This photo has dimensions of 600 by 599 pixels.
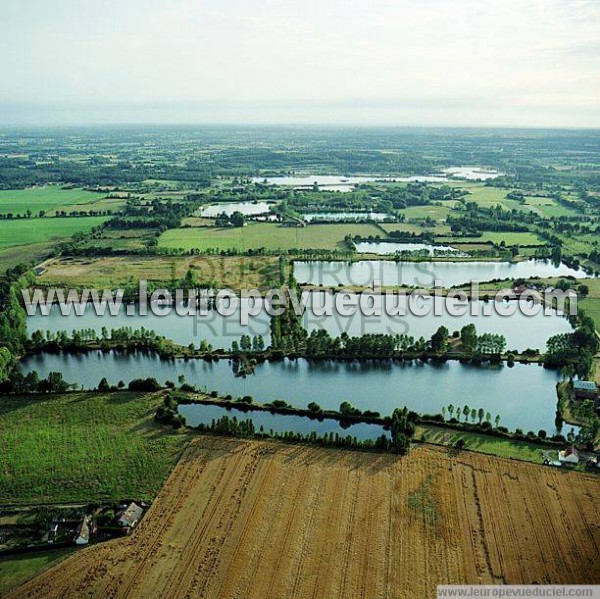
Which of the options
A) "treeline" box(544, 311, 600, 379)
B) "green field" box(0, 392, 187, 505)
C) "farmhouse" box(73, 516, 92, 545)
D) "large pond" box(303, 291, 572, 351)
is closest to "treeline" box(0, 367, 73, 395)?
"green field" box(0, 392, 187, 505)

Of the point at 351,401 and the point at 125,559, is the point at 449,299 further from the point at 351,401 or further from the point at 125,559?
the point at 125,559

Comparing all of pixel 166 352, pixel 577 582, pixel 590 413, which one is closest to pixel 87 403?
pixel 166 352

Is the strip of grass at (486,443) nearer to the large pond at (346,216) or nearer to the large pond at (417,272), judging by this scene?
the large pond at (417,272)

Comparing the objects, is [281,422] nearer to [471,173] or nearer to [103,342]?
[103,342]

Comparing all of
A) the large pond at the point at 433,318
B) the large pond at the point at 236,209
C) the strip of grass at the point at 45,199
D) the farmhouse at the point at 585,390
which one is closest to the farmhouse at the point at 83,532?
the large pond at the point at 433,318

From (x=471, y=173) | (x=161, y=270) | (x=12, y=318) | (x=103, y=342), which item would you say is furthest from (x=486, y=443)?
(x=471, y=173)
